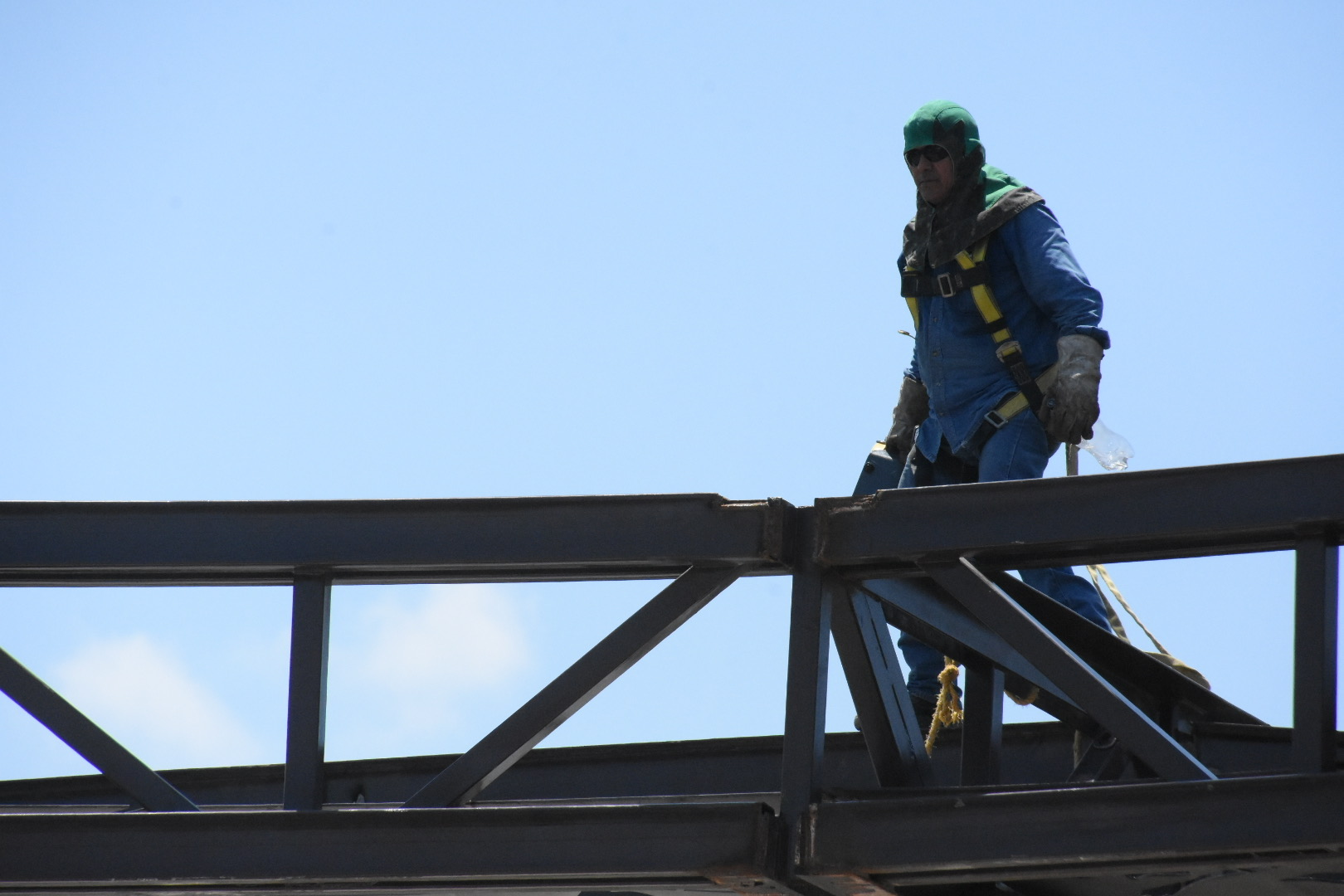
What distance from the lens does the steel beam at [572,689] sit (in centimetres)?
357

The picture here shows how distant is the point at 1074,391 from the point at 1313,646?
5.78 feet

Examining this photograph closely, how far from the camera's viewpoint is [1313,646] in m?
3.17

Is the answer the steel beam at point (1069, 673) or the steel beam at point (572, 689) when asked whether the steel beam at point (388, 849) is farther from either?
the steel beam at point (1069, 673)

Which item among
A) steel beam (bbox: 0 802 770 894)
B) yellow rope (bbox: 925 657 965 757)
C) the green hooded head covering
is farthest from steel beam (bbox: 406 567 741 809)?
the green hooded head covering

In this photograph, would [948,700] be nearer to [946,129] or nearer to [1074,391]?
[1074,391]

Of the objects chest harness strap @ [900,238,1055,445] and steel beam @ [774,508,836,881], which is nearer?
steel beam @ [774,508,836,881]

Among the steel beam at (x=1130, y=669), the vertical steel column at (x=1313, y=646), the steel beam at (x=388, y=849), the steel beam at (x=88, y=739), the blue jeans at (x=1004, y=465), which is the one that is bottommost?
the steel beam at (x=388, y=849)

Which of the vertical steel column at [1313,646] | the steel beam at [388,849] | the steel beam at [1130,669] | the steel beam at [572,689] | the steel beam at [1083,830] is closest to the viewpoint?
the steel beam at [1083,830]

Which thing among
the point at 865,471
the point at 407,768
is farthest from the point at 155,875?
the point at 865,471

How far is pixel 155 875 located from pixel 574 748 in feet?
4.69

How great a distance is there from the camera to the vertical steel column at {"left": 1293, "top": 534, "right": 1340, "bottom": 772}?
10.3ft

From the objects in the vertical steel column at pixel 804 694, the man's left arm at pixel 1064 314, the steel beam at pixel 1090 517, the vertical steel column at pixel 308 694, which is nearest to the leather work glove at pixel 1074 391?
the man's left arm at pixel 1064 314

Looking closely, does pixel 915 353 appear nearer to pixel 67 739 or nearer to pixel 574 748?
pixel 574 748

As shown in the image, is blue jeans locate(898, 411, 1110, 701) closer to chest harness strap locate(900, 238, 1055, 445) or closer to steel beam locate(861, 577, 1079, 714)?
chest harness strap locate(900, 238, 1055, 445)
